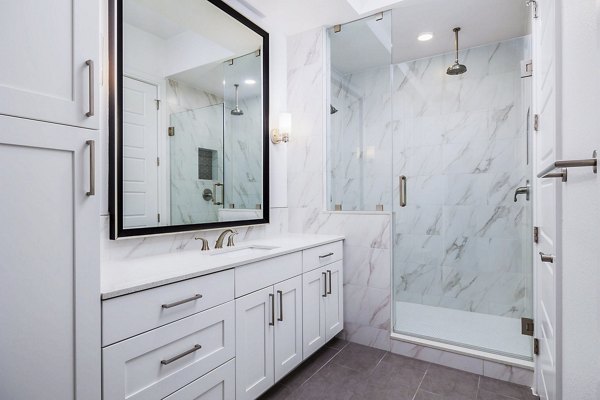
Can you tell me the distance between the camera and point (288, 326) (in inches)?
76.0

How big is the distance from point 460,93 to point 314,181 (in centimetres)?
188

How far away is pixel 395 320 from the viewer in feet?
8.31

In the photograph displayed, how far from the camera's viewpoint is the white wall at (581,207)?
30.1 inches

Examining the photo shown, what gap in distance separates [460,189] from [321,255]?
1905 mm

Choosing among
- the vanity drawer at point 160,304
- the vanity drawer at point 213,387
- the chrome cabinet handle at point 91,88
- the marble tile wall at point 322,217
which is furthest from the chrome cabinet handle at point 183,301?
the marble tile wall at point 322,217

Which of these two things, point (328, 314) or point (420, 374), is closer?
point (420, 374)

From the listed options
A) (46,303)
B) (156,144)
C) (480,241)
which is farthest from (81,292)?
(480,241)

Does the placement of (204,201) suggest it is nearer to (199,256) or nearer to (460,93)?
(199,256)

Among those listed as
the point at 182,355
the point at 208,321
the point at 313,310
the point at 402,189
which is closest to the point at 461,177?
the point at 402,189

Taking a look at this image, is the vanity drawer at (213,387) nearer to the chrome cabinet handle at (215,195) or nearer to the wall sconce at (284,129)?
the chrome cabinet handle at (215,195)

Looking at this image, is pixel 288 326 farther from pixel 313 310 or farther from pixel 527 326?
pixel 527 326

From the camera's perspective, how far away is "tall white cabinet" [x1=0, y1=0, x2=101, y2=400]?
868 millimetres

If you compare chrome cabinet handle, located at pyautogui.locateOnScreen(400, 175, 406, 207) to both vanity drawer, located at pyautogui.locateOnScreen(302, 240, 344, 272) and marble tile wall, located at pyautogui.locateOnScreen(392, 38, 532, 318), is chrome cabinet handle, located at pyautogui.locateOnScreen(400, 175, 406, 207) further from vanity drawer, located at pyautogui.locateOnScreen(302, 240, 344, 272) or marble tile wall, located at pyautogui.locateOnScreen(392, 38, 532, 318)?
vanity drawer, located at pyautogui.locateOnScreen(302, 240, 344, 272)

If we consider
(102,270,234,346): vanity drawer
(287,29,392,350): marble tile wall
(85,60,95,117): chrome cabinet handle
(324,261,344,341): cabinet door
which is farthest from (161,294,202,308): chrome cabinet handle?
(287,29,392,350): marble tile wall
